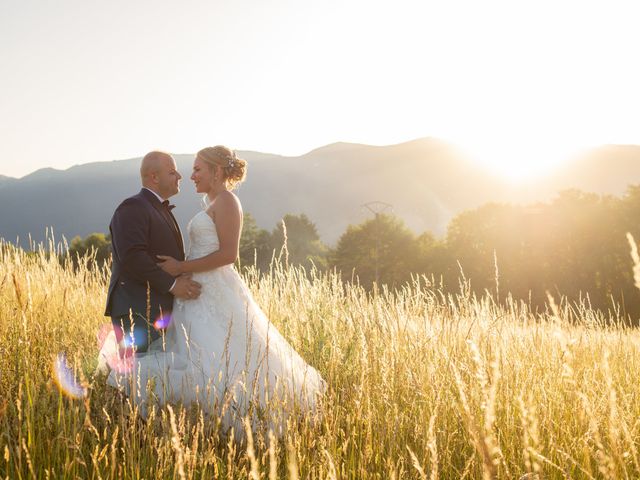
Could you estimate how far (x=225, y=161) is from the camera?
502cm

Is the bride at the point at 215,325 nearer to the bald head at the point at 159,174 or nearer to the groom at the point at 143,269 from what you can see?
the groom at the point at 143,269

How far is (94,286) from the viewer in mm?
7871

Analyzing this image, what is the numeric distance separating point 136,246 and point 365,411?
2.22 metres

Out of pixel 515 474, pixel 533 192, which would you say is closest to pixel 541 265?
pixel 515 474

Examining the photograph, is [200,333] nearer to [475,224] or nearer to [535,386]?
[535,386]

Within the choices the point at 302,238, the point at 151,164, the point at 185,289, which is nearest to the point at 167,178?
the point at 151,164

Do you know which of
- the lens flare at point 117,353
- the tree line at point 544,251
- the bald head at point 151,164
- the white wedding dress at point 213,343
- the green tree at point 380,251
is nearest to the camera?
the lens flare at point 117,353

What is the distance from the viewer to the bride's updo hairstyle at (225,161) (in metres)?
4.99

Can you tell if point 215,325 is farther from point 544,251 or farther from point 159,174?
point 544,251

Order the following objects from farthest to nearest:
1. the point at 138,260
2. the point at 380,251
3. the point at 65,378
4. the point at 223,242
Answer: the point at 380,251
the point at 223,242
the point at 138,260
the point at 65,378

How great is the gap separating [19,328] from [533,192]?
202 meters

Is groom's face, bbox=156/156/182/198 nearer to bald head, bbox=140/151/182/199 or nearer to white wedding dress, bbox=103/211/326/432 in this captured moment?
bald head, bbox=140/151/182/199

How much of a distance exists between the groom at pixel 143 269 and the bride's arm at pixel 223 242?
0.36ft

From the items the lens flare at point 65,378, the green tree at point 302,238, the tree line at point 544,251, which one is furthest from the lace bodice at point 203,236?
the green tree at point 302,238
